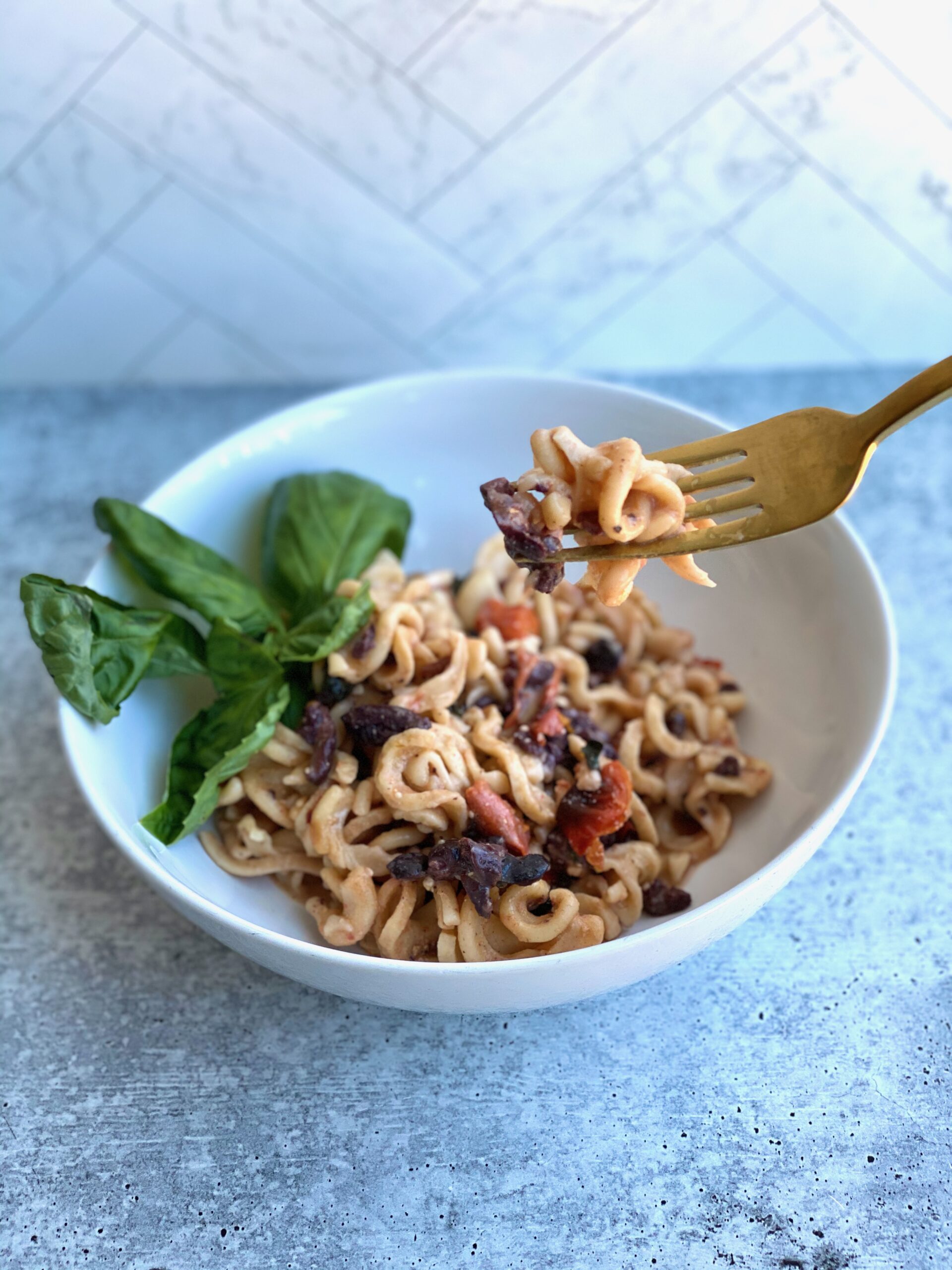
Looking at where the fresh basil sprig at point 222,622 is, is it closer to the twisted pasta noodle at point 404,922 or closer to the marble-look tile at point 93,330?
the twisted pasta noodle at point 404,922

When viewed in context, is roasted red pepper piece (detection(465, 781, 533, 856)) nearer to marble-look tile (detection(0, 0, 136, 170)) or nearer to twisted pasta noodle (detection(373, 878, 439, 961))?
twisted pasta noodle (detection(373, 878, 439, 961))

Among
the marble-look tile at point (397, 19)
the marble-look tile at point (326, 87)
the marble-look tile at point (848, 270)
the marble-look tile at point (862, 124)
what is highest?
the marble-look tile at point (862, 124)

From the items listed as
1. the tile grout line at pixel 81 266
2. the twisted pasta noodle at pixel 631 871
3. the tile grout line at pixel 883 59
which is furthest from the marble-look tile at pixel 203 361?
the twisted pasta noodle at pixel 631 871

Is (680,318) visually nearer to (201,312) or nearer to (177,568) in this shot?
(201,312)

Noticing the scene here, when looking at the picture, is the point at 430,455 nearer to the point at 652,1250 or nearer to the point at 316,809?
the point at 316,809

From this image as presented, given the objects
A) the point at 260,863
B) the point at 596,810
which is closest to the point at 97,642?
the point at 260,863
